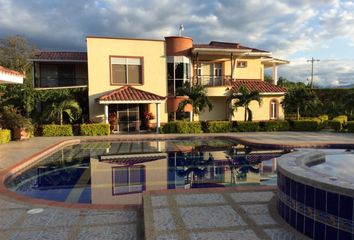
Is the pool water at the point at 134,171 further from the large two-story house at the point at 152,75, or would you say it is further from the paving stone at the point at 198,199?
the large two-story house at the point at 152,75

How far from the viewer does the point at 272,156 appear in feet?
46.1

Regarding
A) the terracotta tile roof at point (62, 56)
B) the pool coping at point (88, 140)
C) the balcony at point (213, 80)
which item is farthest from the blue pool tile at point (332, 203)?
the terracotta tile roof at point (62, 56)

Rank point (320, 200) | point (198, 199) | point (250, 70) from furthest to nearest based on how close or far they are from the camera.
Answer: point (250, 70) → point (198, 199) → point (320, 200)

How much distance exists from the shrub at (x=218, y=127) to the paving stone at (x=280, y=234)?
661 inches

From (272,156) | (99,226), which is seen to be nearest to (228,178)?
(272,156)

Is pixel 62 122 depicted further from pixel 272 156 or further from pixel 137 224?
pixel 137 224

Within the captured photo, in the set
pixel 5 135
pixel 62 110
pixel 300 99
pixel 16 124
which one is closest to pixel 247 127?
pixel 300 99

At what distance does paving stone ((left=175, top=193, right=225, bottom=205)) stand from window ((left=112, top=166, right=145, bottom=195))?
284 cm

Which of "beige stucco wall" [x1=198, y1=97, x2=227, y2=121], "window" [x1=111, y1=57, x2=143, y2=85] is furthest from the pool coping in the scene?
"beige stucco wall" [x1=198, y1=97, x2=227, y2=121]

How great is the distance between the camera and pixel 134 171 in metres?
11.4

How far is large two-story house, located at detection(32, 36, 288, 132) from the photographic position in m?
22.5

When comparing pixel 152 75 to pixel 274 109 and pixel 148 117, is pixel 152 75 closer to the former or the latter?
pixel 148 117

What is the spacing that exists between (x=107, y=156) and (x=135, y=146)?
321cm

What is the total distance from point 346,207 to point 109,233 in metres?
3.88
